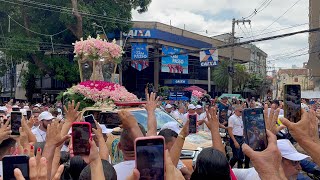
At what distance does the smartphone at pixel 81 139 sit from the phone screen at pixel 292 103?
1704 mm

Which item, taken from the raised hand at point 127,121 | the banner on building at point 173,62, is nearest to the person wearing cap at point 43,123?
the raised hand at point 127,121

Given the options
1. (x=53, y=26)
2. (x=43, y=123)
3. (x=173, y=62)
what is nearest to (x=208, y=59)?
(x=173, y=62)

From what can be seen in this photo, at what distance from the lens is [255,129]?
2.87 meters

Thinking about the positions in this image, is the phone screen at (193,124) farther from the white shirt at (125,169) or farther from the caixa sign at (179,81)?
the caixa sign at (179,81)

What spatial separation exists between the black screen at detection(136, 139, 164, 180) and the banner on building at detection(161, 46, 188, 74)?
31969mm

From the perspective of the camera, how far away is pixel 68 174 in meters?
3.69

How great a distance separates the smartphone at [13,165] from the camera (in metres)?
→ 2.00

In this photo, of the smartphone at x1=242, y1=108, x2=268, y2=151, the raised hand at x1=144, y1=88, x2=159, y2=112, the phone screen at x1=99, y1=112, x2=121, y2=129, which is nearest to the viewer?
the smartphone at x1=242, y1=108, x2=268, y2=151

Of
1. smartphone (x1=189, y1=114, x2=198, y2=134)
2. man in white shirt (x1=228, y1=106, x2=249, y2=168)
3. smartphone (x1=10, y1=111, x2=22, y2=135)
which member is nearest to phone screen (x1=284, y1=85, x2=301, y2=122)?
smartphone (x1=10, y1=111, x2=22, y2=135)

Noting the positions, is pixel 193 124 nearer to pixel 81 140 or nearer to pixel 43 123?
pixel 43 123

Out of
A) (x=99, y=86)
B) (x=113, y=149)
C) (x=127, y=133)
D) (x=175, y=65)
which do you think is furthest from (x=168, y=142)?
(x=175, y=65)

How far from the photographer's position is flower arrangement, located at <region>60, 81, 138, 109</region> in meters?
9.26

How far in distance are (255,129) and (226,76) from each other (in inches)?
1505

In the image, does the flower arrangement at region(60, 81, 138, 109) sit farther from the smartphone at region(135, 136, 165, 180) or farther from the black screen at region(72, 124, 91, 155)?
the smartphone at region(135, 136, 165, 180)
